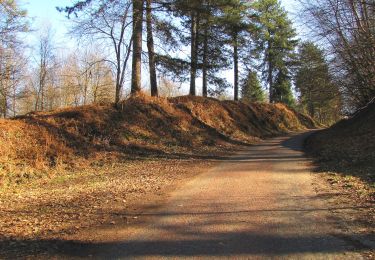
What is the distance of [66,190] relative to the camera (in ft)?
35.2

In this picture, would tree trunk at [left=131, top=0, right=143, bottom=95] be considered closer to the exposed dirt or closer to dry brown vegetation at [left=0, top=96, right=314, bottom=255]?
dry brown vegetation at [left=0, top=96, right=314, bottom=255]

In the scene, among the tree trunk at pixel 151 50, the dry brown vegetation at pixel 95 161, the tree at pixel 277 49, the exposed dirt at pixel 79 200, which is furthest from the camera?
the tree at pixel 277 49

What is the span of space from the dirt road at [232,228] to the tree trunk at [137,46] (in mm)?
11416

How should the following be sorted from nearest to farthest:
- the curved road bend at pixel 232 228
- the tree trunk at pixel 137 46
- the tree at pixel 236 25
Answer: the curved road bend at pixel 232 228, the tree trunk at pixel 137 46, the tree at pixel 236 25

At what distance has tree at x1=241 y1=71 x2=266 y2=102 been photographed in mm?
45397

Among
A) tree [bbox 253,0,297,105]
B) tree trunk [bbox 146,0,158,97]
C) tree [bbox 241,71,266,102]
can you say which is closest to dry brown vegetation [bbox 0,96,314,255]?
tree trunk [bbox 146,0,158,97]

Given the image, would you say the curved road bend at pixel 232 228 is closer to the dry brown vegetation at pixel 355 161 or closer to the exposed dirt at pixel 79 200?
the exposed dirt at pixel 79 200

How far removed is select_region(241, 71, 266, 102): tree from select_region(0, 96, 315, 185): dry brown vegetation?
16.9 m

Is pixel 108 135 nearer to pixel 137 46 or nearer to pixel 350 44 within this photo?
pixel 137 46

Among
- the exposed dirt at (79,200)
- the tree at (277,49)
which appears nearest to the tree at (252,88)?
the tree at (277,49)

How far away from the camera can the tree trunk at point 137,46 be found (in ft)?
63.8

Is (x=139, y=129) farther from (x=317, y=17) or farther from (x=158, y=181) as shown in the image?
(x=317, y=17)

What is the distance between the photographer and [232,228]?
700cm

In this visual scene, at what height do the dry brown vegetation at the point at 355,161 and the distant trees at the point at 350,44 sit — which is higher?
the distant trees at the point at 350,44
